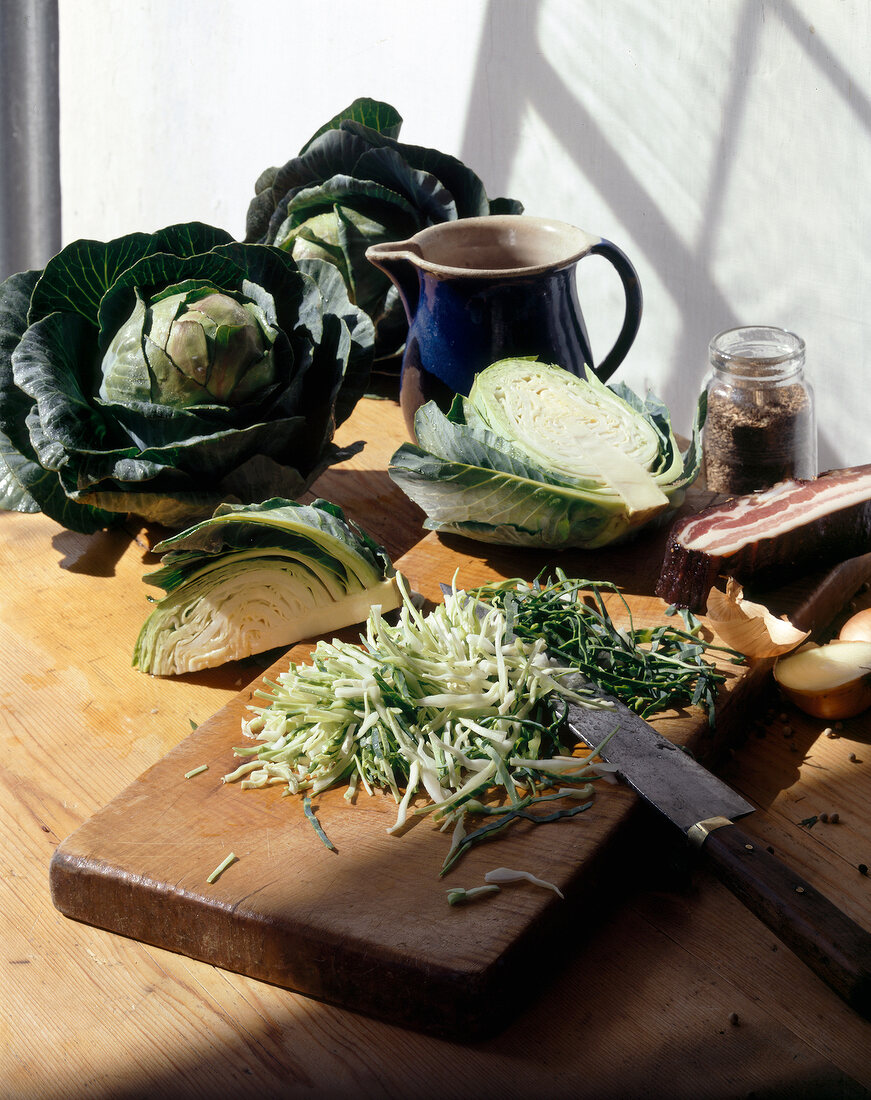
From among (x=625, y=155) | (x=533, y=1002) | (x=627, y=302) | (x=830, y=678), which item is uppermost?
(x=625, y=155)

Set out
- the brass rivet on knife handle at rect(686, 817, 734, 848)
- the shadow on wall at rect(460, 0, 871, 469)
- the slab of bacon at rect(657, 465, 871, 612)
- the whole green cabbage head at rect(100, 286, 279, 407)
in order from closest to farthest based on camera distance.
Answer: the brass rivet on knife handle at rect(686, 817, 734, 848)
the slab of bacon at rect(657, 465, 871, 612)
the whole green cabbage head at rect(100, 286, 279, 407)
the shadow on wall at rect(460, 0, 871, 469)

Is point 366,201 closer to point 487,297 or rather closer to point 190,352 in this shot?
point 487,297

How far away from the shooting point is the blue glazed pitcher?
5.08ft

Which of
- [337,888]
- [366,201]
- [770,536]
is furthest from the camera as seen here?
[366,201]

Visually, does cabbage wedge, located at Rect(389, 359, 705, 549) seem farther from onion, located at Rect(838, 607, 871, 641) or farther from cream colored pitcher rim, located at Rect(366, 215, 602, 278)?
onion, located at Rect(838, 607, 871, 641)

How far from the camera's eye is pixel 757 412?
158 centimetres

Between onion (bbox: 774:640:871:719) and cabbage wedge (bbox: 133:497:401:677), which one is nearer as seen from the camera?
onion (bbox: 774:640:871:719)

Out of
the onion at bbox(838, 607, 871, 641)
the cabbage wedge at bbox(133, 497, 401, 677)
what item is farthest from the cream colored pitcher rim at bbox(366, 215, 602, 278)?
the onion at bbox(838, 607, 871, 641)

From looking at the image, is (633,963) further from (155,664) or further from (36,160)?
(36,160)

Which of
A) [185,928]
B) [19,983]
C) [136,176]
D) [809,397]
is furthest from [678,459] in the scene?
[136,176]

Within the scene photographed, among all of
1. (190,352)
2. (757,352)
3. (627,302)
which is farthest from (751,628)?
(190,352)

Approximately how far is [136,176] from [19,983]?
385 centimetres

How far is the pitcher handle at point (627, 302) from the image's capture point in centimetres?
163

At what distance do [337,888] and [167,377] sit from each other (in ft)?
2.80
